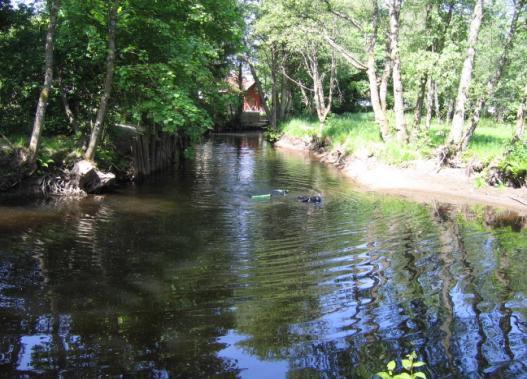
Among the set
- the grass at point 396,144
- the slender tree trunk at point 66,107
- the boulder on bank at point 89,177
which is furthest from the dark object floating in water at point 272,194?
the slender tree trunk at point 66,107

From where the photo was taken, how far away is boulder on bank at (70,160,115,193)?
15.0 meters

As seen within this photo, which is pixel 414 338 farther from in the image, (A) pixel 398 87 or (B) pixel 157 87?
(A) pixel 398 87

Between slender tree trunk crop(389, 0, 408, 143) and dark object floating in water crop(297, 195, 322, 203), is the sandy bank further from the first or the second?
dark object floating in water crop(297, 195, 322, 203)

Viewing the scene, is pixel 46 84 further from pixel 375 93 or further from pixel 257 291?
pixel 375 93

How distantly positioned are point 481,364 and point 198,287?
4.10 meters

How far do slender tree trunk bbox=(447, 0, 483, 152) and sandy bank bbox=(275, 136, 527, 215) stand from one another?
1316 millimetres

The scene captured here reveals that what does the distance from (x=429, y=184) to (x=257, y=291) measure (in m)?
11.9

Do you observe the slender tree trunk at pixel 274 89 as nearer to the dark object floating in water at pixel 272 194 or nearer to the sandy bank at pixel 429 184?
the sandy bank at pixel 429 184

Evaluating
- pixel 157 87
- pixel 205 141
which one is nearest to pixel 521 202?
pixel 157 87

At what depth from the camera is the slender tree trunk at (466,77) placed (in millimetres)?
16969

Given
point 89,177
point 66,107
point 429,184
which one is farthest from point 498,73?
point 66,107

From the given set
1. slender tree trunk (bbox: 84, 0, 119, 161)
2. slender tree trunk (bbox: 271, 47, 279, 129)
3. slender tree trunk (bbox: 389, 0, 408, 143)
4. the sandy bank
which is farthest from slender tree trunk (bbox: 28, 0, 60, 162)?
slender tree trunk (bbox: 271, 47, 279, 129)

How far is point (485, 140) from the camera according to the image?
69.3ft

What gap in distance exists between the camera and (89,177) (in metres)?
15.2
